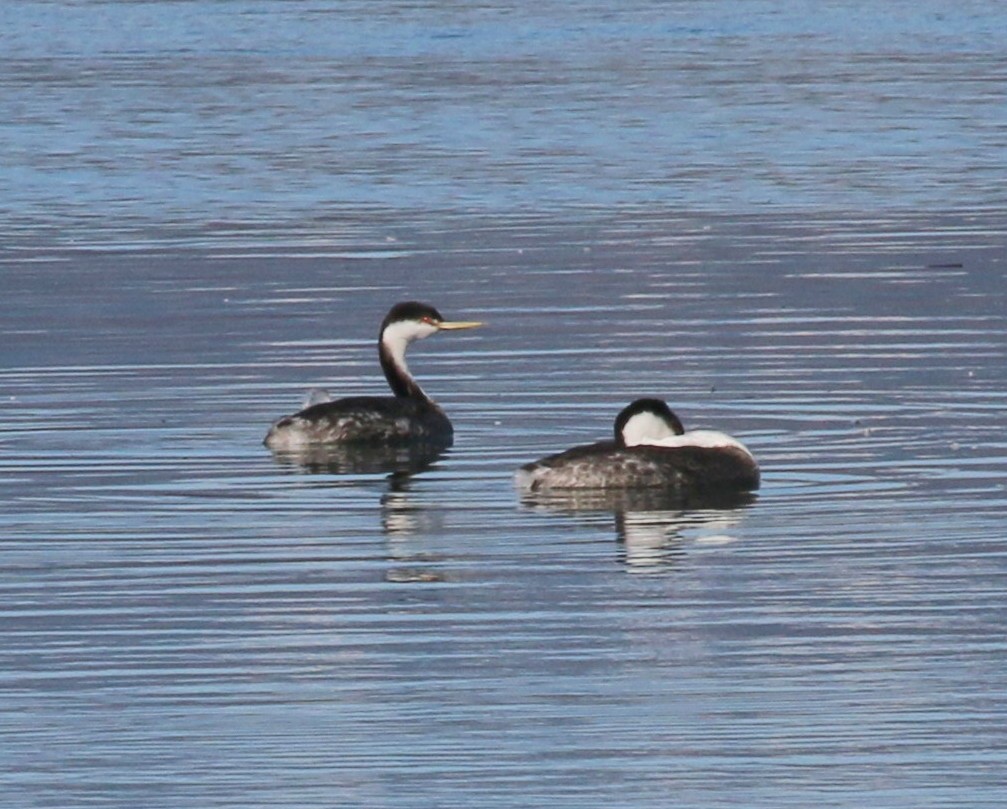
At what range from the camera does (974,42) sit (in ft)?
164

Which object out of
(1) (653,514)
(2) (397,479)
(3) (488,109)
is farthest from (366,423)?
(3) (488,109)

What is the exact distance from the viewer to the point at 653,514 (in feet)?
42.7

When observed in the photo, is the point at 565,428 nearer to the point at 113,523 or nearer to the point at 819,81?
the point at 113,523

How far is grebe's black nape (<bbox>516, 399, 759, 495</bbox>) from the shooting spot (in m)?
13.3

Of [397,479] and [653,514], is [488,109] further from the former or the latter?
[653,514]

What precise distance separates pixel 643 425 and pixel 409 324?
291 centimetres

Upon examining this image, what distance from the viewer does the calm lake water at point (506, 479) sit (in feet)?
28.1

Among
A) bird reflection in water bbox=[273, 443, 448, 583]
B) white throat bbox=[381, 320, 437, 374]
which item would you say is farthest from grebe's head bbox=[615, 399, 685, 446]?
white throat bbox=[381, 320, 437, 374]

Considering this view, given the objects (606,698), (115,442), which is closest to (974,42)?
(115,442)

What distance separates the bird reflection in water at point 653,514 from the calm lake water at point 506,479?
4 cm

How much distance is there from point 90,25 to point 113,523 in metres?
45.7

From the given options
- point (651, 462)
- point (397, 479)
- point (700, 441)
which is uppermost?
point (700, 441)

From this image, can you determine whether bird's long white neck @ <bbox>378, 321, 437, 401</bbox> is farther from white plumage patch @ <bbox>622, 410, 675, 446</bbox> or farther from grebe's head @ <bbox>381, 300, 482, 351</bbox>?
white plumage patch @ <bbox>622, 410, 675, 446</bbox>

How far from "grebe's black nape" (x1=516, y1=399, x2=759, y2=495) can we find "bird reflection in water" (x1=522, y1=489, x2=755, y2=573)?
0.20 feet
